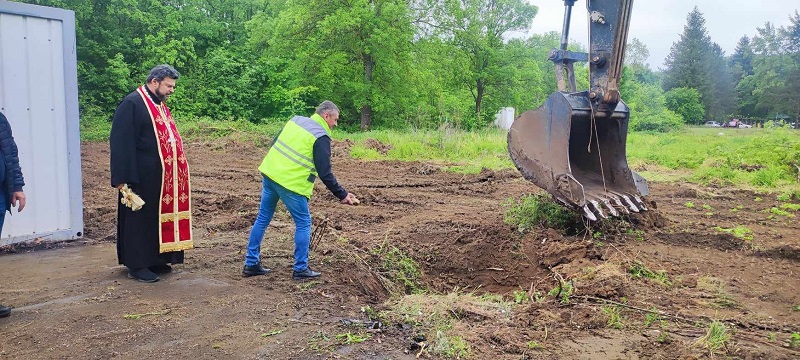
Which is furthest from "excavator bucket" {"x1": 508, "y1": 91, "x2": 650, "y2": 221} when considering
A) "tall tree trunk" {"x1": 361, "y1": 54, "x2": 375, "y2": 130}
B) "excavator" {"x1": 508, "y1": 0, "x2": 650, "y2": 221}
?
"tall tree trunk" {"x1": 361, "y1": 54, "x2": 375, "y2": 130}

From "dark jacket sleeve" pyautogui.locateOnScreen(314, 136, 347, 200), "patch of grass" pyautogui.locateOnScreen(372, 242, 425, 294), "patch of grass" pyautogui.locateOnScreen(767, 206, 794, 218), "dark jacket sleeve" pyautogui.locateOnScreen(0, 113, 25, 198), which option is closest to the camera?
"dark jacket sleeve" pyautogui.locateOnScreen(0, 113, 25, 198)

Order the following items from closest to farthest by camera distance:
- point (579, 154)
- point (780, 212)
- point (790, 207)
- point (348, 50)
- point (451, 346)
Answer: point (451, 346), point (579, 154), point (780, 212), point (790, 207), point (348, 50)

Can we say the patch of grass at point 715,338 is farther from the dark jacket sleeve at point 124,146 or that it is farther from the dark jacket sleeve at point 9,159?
the dark jacket sleeve at point 9,159

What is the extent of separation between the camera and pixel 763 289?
5.33 m

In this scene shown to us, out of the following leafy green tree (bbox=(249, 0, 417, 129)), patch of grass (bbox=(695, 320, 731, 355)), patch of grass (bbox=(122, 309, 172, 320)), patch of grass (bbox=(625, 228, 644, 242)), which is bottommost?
patch of grass (bbox=(122, 309, 172, 320))

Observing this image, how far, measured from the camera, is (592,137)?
7.27 metres

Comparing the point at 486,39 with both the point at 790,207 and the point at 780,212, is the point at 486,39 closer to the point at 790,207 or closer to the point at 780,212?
the point at 790,207

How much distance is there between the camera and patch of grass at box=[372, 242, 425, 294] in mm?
5926

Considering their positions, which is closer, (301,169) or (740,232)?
(301,169)

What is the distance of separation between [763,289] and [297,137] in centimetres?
431

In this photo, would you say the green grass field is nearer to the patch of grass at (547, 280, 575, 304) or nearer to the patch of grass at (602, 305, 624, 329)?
the patch of grass at (547, 280, 575, 304)

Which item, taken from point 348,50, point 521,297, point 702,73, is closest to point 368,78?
point 348,50

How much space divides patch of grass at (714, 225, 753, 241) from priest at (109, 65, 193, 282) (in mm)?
6142

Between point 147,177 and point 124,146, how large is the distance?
33cm
